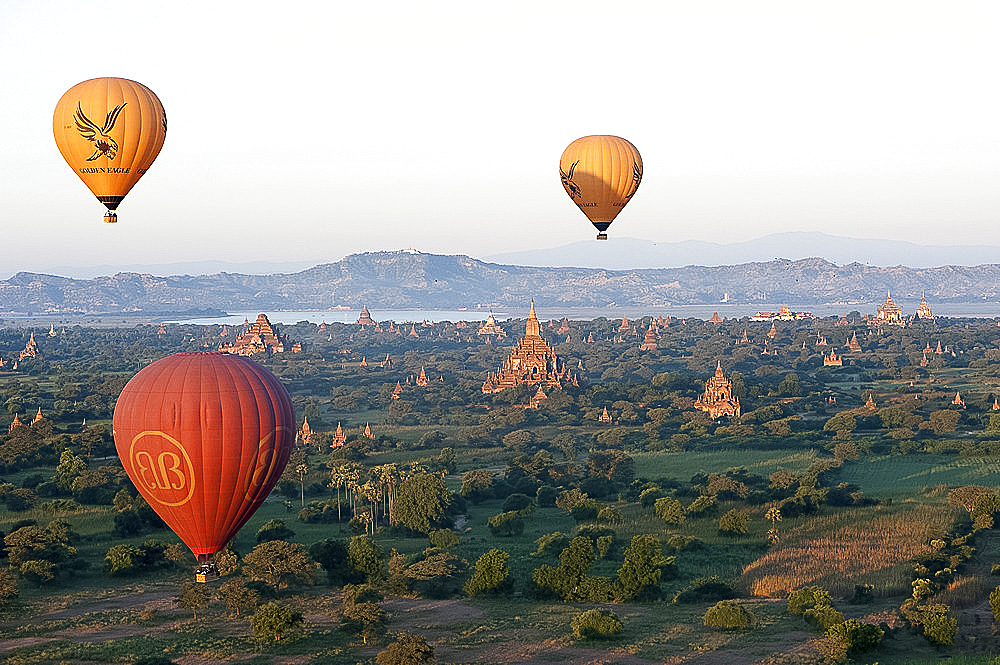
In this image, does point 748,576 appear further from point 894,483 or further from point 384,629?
point 894,483

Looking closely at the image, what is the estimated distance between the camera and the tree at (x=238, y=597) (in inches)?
1420

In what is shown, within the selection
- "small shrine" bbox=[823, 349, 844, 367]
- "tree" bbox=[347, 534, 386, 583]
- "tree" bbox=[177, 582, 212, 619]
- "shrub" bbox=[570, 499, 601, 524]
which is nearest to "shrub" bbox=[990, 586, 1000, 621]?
"tree" bbox=[347, 534, 386, 583]

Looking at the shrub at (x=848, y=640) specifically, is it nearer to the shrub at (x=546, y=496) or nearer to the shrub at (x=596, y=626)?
the shrub at (x=596, y=626)

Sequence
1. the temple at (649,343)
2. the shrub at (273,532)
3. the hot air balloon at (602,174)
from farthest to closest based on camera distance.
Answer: the temple at (649,343), the hot air balloon at (602,174), the shrub at (273,532)

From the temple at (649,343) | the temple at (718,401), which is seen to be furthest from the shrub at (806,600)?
the temple at (649,343)

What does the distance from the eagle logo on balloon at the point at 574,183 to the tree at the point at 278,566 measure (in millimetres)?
22107

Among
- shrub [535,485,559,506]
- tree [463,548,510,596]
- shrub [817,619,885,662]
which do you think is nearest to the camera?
shrub [817,619,885,662]

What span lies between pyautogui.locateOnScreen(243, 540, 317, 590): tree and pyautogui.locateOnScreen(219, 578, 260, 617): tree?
192 centimetres

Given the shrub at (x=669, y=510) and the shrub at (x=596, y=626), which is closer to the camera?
the shrub at (x=596, y=626)

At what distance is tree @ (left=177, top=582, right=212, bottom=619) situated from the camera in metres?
35.4

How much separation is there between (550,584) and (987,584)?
13578 mm

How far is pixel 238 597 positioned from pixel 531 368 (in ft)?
246

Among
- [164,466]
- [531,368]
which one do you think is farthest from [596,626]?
[531,368]

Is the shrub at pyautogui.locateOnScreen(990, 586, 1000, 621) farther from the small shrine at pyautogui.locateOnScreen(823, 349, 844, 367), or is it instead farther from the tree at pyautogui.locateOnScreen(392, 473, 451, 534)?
the small shrine at pyautogui.locateOnScreen(823, 349, 844, 367)
